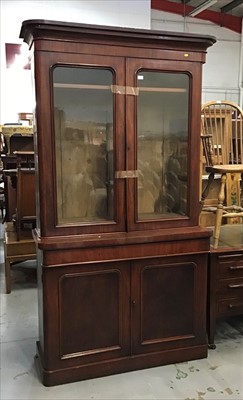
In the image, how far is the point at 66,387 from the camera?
218 centimetres

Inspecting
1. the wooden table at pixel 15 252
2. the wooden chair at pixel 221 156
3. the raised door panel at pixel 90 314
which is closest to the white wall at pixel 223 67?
the wooden chair at pixel 221 156

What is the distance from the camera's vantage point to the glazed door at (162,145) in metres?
2.23

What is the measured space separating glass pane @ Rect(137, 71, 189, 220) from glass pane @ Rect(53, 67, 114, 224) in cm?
20

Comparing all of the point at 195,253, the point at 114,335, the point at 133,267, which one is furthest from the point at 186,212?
the point at 114,335

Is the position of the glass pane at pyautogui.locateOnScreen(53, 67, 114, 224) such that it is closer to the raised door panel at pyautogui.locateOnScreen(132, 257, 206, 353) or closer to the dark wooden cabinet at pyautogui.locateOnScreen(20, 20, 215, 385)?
the dark wooden cabinet at pyautogui.locateOnScreen(20, 20, 215, 385)

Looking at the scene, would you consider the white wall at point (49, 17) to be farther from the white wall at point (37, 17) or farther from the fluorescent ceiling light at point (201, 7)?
the fluorescent ceiling light at point (201, 7)

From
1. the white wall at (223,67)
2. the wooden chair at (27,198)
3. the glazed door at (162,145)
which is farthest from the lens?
the white wall at (223,67)

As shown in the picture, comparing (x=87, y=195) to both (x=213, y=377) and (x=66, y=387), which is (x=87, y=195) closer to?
(x=66, y=387)

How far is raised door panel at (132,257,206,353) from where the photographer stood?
7.59ft

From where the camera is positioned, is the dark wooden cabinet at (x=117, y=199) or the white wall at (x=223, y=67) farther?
the white wall at (x=223, y=67)

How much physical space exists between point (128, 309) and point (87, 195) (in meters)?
0.72

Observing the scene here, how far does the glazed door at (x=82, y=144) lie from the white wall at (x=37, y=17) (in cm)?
498

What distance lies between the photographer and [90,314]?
2232 millimetres

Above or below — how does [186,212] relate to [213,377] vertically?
above
